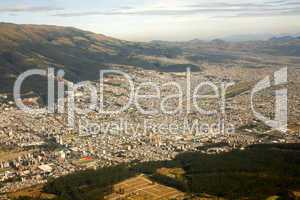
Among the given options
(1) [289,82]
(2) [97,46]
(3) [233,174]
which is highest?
(2) [97,46]

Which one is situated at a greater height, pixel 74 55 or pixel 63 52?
pixel 63 52

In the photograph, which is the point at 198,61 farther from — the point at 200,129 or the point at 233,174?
the point at 233,174

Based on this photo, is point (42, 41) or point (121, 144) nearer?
point (121, 144)

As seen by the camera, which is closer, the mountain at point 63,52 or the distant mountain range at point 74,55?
the mountain at point 63,52

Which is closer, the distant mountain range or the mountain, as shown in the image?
the mountain

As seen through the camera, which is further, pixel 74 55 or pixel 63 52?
pixel 63 52

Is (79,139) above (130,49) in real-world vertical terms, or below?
below

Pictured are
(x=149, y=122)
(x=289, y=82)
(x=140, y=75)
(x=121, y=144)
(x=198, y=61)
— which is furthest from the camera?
(x=198, y=61)

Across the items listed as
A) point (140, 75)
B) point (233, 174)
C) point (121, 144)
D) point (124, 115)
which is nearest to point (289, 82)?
point (140, 75)

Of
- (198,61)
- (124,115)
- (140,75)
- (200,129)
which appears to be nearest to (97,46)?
(198,61)

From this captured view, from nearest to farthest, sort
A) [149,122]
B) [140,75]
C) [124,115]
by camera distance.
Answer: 1. [149,122]
2. [124,115]
3. [140,75]
